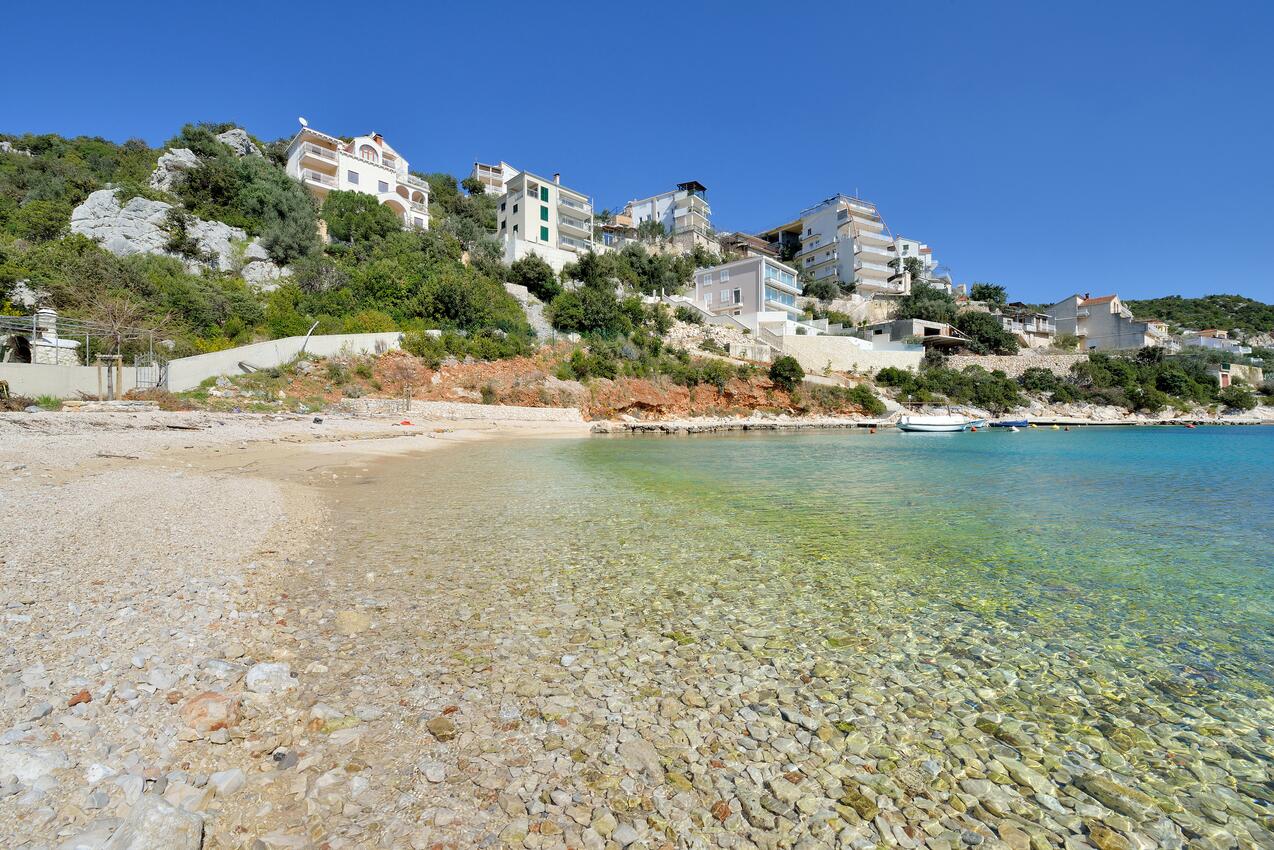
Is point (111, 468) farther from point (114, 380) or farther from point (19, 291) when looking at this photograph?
point (19, 291)

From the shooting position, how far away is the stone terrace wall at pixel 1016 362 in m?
54.1

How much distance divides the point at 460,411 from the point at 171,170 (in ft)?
129

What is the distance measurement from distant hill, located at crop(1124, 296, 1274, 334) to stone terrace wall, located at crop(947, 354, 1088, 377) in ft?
172

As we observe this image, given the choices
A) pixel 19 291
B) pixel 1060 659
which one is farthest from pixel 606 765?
pixel 19 291

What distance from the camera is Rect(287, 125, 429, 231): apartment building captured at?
51.1 m

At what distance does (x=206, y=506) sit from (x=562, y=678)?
287 inches

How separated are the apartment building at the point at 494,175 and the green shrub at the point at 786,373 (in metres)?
51.1

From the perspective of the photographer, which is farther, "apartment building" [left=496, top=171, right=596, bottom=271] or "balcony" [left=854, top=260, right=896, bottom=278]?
"balcony" [left=854, top=260, right=896, bottom=278]

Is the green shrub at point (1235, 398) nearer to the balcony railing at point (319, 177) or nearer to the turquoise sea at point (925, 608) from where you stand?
the turquoise sea at point (925, 608)

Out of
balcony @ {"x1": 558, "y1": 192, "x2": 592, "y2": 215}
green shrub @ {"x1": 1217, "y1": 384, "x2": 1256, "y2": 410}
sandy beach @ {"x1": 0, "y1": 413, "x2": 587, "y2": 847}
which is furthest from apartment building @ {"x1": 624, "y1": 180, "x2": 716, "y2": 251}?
sandy beach @ {"x1": 0, "y1": 413, "x2": 587, "y2": 847}

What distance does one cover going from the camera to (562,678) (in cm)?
372

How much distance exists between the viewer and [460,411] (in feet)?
102

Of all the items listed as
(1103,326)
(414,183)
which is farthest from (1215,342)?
(414,183)

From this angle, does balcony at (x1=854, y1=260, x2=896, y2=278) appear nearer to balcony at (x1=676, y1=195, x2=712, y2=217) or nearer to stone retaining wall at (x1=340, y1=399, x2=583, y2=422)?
balcony at (x1=676, y1=195, x2=712, y2=217)
